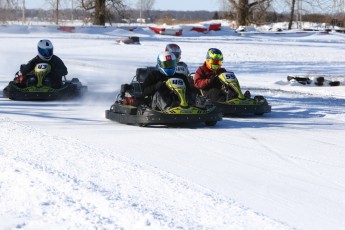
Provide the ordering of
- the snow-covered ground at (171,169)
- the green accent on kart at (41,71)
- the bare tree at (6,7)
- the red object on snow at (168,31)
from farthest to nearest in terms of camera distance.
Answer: the red object on snow at (168,31) → the bare tree at (6,7) → the green accent on kart at (41,71) → the snow-covered ground at (171,169)

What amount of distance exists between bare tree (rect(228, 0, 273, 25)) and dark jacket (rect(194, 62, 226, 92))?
127 feet

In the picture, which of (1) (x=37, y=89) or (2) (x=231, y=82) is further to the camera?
(1) (x=37, y=89)

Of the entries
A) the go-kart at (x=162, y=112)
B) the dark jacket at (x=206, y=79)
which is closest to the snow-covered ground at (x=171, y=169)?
the go-kart at (x=162, y=112)

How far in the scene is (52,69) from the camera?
15422mm

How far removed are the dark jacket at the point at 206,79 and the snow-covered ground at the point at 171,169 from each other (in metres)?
0.85

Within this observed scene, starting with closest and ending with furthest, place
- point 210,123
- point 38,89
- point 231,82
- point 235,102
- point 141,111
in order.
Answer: point 141,111, point 210,123, point 235,102, point 231,82, point 38,89

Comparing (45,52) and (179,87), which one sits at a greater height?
(45,52)

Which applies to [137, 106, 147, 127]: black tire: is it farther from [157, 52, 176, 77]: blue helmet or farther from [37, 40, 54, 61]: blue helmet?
[37, 40, 54, 61]: blue helmet

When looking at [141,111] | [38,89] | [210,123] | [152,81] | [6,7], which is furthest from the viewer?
[6,7]

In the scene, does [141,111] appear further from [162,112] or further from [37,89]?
[37,89]

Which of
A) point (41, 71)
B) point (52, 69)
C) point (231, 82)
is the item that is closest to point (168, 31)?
point (52, 69)

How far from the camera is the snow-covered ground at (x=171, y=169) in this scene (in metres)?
5.85

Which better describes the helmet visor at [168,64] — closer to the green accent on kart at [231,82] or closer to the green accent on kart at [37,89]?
the green accent on kart at [231,82]

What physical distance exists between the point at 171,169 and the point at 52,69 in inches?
325
